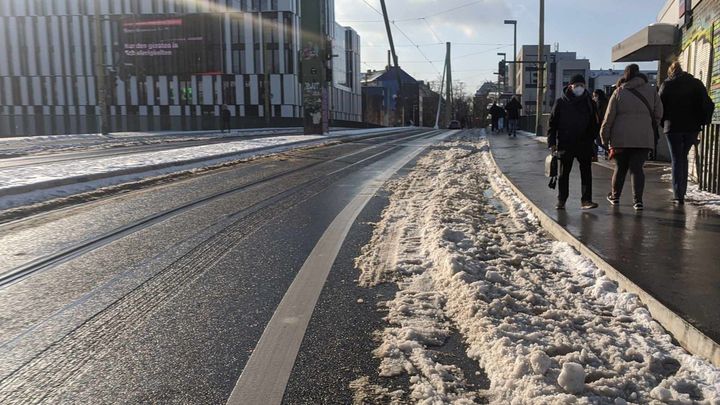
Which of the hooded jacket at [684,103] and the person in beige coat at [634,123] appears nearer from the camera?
the person in beige coat at [634,123]

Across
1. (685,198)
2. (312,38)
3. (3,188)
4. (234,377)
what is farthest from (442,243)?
(312,38)

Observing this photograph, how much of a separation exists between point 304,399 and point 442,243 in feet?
10.2

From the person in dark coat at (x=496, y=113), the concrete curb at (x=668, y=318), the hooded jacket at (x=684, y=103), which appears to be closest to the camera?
the concrete curb at (x=668, y=318)

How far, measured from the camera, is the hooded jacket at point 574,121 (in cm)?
747

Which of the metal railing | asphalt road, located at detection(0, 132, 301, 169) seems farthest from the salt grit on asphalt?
asphalt road, located at detection(0, 132, 301, 169)

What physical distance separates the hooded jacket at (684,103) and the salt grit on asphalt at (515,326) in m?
2.65

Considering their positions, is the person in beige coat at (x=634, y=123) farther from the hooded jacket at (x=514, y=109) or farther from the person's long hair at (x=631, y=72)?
the hooded jacket at (x=514, y=109)

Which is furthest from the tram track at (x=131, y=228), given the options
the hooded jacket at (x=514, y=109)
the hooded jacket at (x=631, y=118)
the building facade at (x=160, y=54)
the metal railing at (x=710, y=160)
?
the building facade at (x=160, y=54)

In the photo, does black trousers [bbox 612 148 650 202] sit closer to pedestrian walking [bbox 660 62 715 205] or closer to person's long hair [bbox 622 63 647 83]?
pedestrian walking [bbox 660 62 715 205]

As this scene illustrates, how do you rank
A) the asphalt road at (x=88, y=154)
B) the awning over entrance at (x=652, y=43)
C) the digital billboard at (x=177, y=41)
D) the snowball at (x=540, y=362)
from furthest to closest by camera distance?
the digital billboard at (x=177, y=41) → the asphalt road at (x=88, y=154) → the awning over entrance at (x=652, y=43) → the snowball at (x=540, y=362)

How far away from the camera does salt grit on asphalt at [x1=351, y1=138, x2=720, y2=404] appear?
294 cm

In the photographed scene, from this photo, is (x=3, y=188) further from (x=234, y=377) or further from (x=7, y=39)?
(x=7, y=39)

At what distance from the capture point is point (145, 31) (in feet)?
219

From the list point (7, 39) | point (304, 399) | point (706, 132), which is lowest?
point (304, 399)
